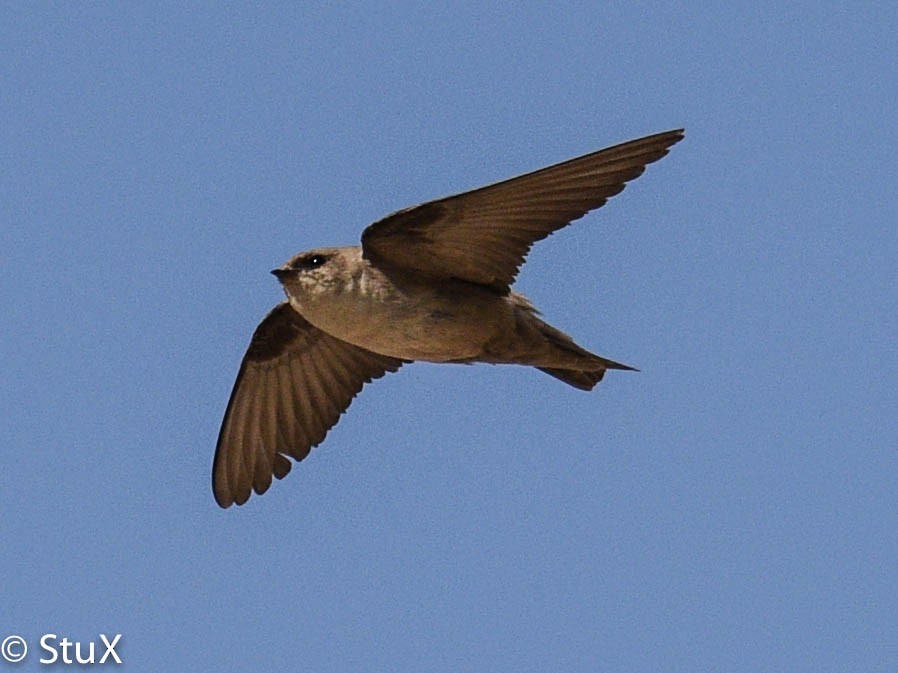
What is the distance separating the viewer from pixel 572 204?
29.4 feet

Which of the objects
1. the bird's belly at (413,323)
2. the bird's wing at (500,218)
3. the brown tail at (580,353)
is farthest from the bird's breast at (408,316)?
the brown tail at (580,353)

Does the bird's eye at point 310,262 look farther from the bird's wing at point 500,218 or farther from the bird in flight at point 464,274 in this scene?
the bird's wing at point 500,218

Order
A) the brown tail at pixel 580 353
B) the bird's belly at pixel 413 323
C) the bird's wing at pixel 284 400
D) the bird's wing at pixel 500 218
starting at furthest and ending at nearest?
1. the bird's wing at pixel 284 400
2. the brown tail at pixel 580 353
3. the bird's belly at pixel 413 323
4. the bird's wing at pixel 500 218

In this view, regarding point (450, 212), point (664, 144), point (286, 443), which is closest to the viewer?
point (664, 144)

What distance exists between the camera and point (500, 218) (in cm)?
924

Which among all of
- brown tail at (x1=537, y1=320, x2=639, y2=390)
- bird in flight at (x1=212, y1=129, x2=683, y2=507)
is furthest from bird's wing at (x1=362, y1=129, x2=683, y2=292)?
brown tail at (x1=537, y1=320, x2=639, y2=390)

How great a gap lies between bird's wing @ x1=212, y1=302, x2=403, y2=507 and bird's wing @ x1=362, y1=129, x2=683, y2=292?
60.3 inches

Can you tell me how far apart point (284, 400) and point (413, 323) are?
71.3 inches

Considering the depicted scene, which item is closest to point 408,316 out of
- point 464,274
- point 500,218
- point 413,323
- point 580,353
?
point 413,323

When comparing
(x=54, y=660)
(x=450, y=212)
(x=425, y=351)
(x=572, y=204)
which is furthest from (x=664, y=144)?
(x=54, y=660)

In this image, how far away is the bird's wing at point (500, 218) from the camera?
870cm

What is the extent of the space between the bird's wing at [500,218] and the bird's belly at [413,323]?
172 mm

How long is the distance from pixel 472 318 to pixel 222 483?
227 centimetres

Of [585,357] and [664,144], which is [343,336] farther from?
[664,144]
